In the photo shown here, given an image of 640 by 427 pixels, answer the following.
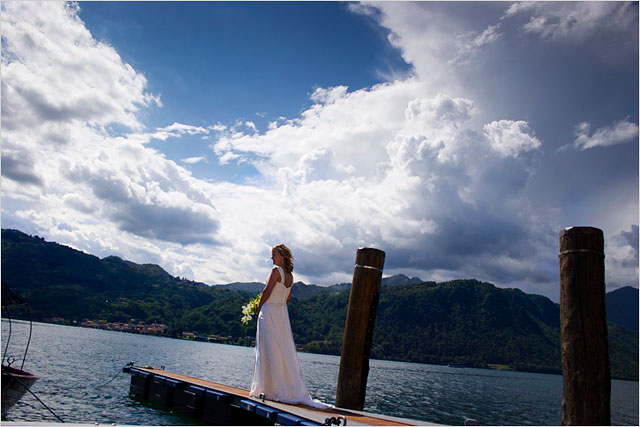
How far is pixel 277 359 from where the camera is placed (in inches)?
275

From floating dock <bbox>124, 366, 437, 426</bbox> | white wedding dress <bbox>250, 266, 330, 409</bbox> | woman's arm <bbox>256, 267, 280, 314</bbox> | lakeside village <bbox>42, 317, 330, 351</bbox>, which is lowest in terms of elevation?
lakeside village <bbox>42, 317, 330, 351</bbox>

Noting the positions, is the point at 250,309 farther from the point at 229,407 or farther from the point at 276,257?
the point at 229,407

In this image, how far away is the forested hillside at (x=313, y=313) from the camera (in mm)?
137500

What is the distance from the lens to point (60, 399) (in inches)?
606

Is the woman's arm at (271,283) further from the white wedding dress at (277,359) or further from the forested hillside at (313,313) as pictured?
the forested hillside at (313,313)

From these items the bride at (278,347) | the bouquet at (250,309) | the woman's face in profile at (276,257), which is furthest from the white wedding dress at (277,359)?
the bouquet at (250,309)

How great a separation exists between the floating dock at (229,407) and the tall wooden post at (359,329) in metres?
0.37

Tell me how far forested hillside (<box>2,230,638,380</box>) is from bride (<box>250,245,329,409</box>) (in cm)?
13118

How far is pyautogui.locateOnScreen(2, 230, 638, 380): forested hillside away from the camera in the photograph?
137500 millimetres

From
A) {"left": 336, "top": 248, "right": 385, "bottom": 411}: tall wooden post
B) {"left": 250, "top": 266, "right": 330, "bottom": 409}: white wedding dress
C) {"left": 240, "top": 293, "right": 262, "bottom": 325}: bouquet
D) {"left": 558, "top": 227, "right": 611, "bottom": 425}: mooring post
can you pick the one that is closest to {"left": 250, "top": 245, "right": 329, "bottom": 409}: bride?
{"left": 250, "top": 266, "right": 330, "bottom": 409}: white wedding dress

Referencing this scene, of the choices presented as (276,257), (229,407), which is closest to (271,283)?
(276,257)

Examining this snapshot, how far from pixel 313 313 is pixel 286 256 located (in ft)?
514

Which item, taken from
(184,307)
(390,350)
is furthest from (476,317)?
(184,307)

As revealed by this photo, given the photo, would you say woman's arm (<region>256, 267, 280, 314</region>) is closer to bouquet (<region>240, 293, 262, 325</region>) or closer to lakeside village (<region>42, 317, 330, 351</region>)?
bouquet (<region>240, 293, 262, 325</region>)
